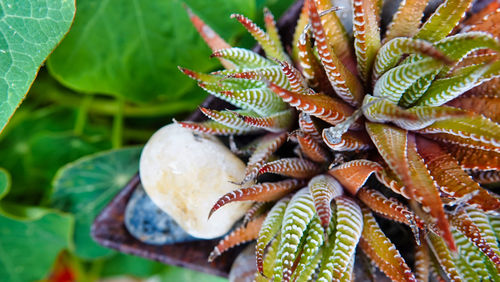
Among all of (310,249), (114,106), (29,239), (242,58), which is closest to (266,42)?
(242,58)

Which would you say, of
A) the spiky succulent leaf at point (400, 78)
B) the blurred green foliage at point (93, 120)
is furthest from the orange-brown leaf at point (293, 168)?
the blurred green foliage at point (93, 120)

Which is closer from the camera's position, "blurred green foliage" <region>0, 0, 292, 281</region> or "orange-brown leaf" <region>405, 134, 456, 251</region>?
"orange-brown leaf" <region>405, 134, 456, 251</region>

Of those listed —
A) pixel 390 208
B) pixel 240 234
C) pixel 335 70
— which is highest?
pixel 335 70

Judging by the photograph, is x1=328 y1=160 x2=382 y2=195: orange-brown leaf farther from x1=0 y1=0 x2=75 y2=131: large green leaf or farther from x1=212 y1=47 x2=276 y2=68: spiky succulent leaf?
x1=0 y1=0 x2=75 y2=131: large green leaf

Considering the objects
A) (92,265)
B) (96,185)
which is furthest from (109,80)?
(92,265)

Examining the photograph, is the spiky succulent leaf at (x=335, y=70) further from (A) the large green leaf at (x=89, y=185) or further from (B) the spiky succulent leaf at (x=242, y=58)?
(A) the large green leaf at (x=89, y=185)

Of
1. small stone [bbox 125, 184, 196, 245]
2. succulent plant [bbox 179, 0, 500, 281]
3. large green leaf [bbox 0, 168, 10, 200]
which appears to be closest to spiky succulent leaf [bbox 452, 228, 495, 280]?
succulent plant [bbox 179, 0, 500, 281]

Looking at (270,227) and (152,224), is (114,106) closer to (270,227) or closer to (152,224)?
(152,224)
